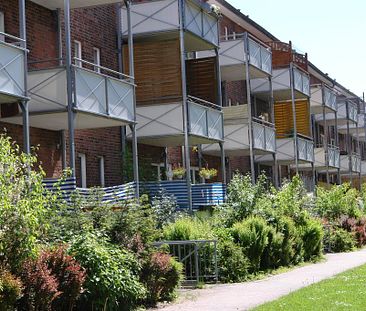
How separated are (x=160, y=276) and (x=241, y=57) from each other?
712 inches

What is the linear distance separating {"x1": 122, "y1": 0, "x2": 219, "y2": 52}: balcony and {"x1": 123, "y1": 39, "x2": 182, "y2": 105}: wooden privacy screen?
0.41 meters

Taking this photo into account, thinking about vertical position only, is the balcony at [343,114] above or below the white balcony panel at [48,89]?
above

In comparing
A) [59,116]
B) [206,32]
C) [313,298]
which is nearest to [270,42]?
[206,32]

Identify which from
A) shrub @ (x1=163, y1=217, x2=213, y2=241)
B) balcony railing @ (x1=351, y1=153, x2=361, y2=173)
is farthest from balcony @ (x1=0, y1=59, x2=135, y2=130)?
balcony railing @ (x1=351, y1=153, x2=361, y2=173)

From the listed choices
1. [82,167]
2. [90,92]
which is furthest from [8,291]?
[82,167]

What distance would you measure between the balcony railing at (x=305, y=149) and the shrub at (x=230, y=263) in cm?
1918

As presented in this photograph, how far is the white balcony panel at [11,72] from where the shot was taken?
1462cm

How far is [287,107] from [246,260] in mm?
20838

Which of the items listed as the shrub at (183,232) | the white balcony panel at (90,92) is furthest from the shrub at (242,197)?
the white balcony panel at (90,92)

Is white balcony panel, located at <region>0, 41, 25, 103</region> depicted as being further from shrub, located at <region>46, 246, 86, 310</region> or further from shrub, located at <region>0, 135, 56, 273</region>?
shrub, located at <region>46, 246, 86, 310</region>

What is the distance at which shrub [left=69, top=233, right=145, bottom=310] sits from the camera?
36.0 feet

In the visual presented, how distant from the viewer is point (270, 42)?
130 ft

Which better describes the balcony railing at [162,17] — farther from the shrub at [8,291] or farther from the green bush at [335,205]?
the shrub at [8,291]

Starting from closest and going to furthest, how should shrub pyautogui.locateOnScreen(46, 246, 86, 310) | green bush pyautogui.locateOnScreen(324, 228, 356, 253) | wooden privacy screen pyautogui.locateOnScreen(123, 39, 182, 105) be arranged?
shrub pyautogui.locateOnScreen(46, 246, 86, 310) < wooden privacy screen pyautogui.locateOnScreen(123, 39, 182, 105) < green bush pyautogui.locateOnScreen(324, 228, 356, 253)
